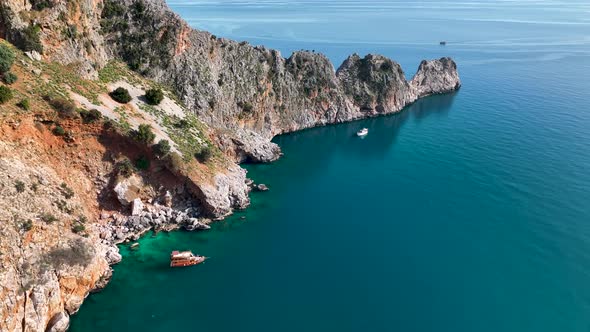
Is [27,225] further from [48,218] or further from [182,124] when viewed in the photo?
[182,124]

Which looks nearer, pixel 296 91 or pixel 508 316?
pixel 508 316

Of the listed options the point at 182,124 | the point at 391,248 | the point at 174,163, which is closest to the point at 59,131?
the point at 174,163

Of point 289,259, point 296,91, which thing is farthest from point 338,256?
point 296,91

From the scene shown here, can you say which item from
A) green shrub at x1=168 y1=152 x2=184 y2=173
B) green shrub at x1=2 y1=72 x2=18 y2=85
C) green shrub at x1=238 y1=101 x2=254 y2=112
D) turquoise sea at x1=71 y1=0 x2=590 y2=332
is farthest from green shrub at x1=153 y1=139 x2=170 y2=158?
green shrub at x1=238 y1=101 x2=254 y2=112

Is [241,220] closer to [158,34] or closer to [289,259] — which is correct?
[289,259]

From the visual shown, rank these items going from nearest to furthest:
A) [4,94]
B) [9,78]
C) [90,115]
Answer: [4,94]
[9,78]
[90,115]

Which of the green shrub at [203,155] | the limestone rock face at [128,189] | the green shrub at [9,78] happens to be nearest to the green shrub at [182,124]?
the green shrub at [203,155]
